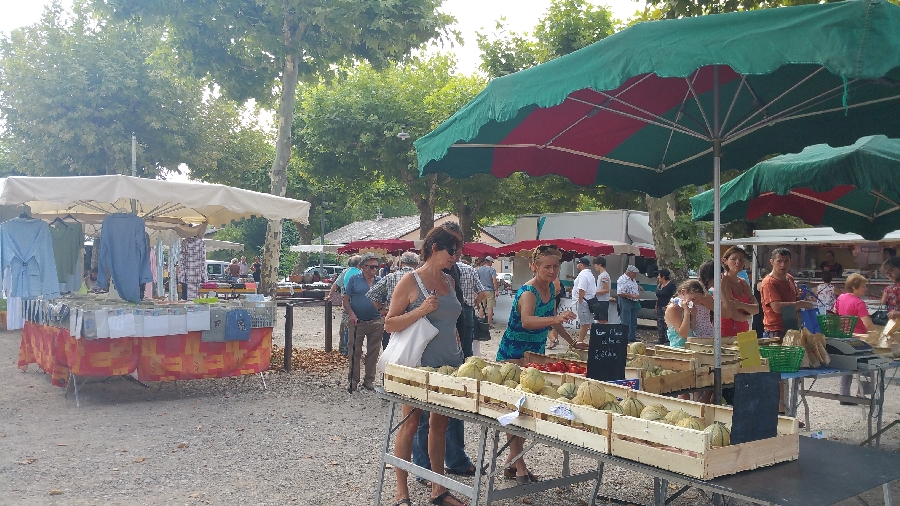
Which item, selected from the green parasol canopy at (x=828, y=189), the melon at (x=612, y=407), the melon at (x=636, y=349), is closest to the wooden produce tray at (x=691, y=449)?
the melon at (x=612, y=407)

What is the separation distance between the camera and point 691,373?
15.4 feet

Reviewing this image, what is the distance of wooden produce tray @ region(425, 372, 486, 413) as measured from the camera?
3873 mm

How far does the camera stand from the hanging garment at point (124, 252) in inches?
373

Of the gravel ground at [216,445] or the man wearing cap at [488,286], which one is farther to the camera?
the man wearing cap at [488,286]

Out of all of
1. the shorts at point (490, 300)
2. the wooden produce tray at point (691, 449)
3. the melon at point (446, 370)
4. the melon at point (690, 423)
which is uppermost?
the melon at point (446, 370)

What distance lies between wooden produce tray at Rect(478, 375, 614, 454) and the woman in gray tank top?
35.6 inches

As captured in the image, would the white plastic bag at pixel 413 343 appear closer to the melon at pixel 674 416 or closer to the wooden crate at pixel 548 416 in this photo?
the wooden crate at pixel 548 416

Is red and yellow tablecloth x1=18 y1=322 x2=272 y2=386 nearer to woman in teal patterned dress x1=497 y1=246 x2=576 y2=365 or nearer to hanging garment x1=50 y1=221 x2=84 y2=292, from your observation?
hanging garment x1=50 y1=221 x2=84 y2=292

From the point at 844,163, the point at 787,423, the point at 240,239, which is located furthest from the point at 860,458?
the point at 240,239

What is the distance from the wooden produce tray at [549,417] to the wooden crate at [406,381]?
1.63 feet

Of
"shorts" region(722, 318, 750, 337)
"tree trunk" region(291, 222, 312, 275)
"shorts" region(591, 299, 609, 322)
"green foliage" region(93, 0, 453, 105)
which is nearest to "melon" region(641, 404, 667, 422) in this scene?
"shorts" region(722, 318, 750, 337)

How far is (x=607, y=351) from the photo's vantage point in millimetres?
4305

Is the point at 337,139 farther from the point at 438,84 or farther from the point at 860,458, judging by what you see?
the point at 860,458

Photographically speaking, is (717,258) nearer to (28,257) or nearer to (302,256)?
(28,257)
